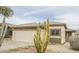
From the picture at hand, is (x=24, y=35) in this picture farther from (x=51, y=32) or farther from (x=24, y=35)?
(x=51, y=32)

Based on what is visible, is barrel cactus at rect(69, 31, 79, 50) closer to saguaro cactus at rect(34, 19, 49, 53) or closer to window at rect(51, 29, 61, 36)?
window at rect(51, 29, 61, 36)

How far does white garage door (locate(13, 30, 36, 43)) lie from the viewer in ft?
9.13

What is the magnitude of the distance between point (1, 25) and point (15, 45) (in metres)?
0.33

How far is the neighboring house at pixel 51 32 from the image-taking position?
277cm

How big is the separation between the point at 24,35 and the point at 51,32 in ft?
1.21

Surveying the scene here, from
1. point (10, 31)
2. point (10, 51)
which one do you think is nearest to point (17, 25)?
point (10, 31)

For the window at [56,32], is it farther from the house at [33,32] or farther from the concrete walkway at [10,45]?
the concrete walkway at [10,45]

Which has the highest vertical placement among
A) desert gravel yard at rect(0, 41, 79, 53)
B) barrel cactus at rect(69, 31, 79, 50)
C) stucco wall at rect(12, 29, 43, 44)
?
stucco wall at rect(12, 29, 43, 44)

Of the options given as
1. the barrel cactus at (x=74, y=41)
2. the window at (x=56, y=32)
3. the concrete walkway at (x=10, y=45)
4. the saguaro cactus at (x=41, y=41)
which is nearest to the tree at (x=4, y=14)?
the concrete walkway at (x=10, y=45)

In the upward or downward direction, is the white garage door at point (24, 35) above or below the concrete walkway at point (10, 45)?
above

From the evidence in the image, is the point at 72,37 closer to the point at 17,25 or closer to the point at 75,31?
the point at 75,31

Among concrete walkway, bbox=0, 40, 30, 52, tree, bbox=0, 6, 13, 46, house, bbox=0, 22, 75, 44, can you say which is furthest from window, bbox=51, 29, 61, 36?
tree, bbox=0, 6, 13, 46

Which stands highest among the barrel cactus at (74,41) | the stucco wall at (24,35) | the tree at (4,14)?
the tree at (4,14)

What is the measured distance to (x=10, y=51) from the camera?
2.78 meters
